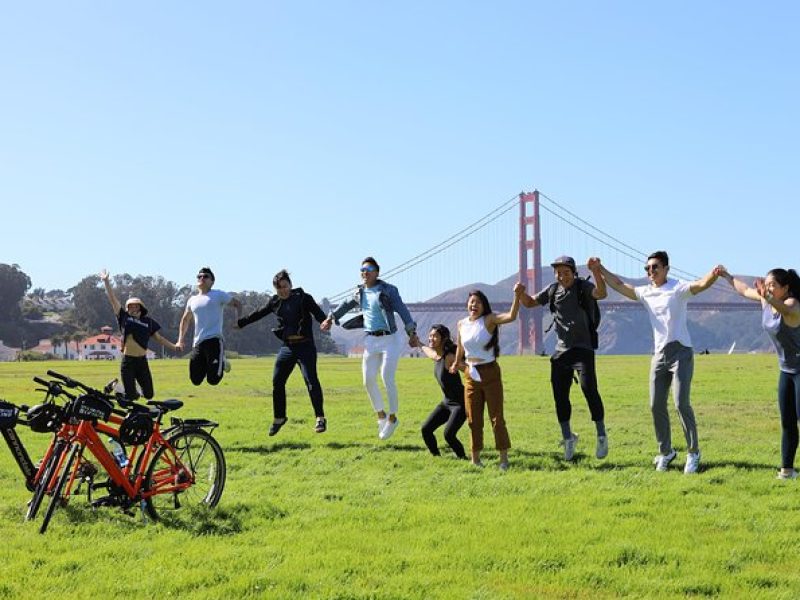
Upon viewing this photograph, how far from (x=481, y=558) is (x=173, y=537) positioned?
2.02m

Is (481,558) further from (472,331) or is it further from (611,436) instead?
(611,436)

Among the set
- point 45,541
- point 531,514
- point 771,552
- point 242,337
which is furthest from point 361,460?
point 242,337

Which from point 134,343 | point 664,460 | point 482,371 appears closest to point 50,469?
point 482,371

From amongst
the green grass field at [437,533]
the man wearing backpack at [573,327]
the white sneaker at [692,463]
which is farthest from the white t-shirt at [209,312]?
the white sneaker at [692,463]

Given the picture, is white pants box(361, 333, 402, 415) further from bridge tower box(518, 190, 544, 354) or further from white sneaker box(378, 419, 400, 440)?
bridge tower box(518, 190, 544, 354)

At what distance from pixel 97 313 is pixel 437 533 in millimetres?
123873

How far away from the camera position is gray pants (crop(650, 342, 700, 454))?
29.0 feet

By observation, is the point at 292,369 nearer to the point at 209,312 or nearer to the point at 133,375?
the point at 209,312

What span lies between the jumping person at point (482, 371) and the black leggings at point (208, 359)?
11.4 feet

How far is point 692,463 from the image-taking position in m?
8.82

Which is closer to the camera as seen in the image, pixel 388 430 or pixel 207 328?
pixel 388 430

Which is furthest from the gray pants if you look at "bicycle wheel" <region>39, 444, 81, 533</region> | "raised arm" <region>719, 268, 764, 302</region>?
"bicycle wheel" <region>39, 444, 81, 533</region>

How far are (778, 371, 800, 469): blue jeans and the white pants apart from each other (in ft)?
14.2

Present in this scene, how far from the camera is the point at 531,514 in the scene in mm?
6797
